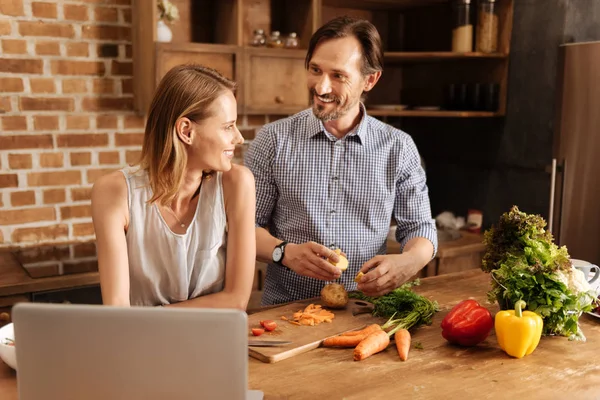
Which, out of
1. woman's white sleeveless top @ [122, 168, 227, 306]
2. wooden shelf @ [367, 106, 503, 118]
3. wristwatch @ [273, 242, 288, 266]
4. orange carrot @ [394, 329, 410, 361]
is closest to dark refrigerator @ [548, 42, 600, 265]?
wooden shelf @ [367, 106, 503, 118]

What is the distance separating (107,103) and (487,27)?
2.11 metres

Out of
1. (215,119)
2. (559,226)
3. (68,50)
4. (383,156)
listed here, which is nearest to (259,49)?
(68,50)

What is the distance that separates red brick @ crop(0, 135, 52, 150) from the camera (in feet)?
9.67

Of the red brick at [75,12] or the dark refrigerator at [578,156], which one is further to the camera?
the dark refrigerator at [578,156]

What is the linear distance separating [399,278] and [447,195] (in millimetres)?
2258

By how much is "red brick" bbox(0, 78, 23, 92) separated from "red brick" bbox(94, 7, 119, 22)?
48cm

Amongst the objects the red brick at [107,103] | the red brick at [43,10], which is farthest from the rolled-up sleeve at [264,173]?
the red brick at [43,10]

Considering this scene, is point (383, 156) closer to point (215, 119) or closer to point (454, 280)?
point (454, 280)

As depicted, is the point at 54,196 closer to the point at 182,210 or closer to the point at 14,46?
the point at 14,46

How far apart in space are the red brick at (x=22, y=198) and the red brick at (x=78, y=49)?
685 mm

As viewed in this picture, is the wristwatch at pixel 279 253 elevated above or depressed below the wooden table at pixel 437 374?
above

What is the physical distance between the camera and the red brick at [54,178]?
9.98 feet

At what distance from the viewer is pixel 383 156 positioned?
8.05 ft

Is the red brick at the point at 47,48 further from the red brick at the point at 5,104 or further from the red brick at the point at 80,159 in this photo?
the red brick at the point at 80,159
